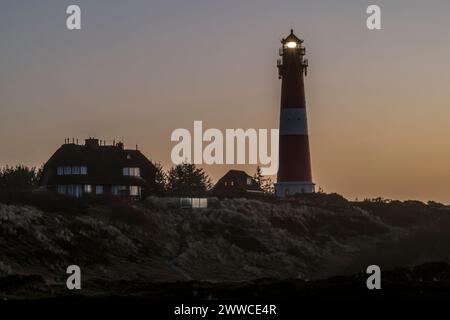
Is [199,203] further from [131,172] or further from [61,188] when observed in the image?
[61,188]

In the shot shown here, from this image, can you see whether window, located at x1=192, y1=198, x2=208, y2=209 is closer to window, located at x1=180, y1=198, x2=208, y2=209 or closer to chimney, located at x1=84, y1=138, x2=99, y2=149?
window, located at x1=180, y1=198, x2=208, y2=209

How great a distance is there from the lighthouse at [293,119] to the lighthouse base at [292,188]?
0.80 feet

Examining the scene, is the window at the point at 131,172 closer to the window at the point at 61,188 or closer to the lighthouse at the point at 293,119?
the window at the point at 61,188

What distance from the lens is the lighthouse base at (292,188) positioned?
108 m

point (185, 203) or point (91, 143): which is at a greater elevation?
point (91, 143)

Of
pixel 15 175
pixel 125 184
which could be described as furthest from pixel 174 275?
Result: pixel 15 175

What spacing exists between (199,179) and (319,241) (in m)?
39.8

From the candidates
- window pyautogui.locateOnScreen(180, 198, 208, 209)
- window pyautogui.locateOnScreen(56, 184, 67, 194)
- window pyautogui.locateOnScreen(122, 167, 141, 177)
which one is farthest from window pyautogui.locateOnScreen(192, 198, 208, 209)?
window pyautogui.locateOnScreen(56, 184, 67, 194)

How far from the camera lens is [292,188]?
108750 millimetres

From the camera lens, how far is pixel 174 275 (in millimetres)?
69938

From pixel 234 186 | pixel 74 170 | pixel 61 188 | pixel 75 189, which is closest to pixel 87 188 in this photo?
pixel 75 189

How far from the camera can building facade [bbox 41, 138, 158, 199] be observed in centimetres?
10306

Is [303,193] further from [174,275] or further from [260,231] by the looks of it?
[174,275]

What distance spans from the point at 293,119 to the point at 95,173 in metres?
20.2
